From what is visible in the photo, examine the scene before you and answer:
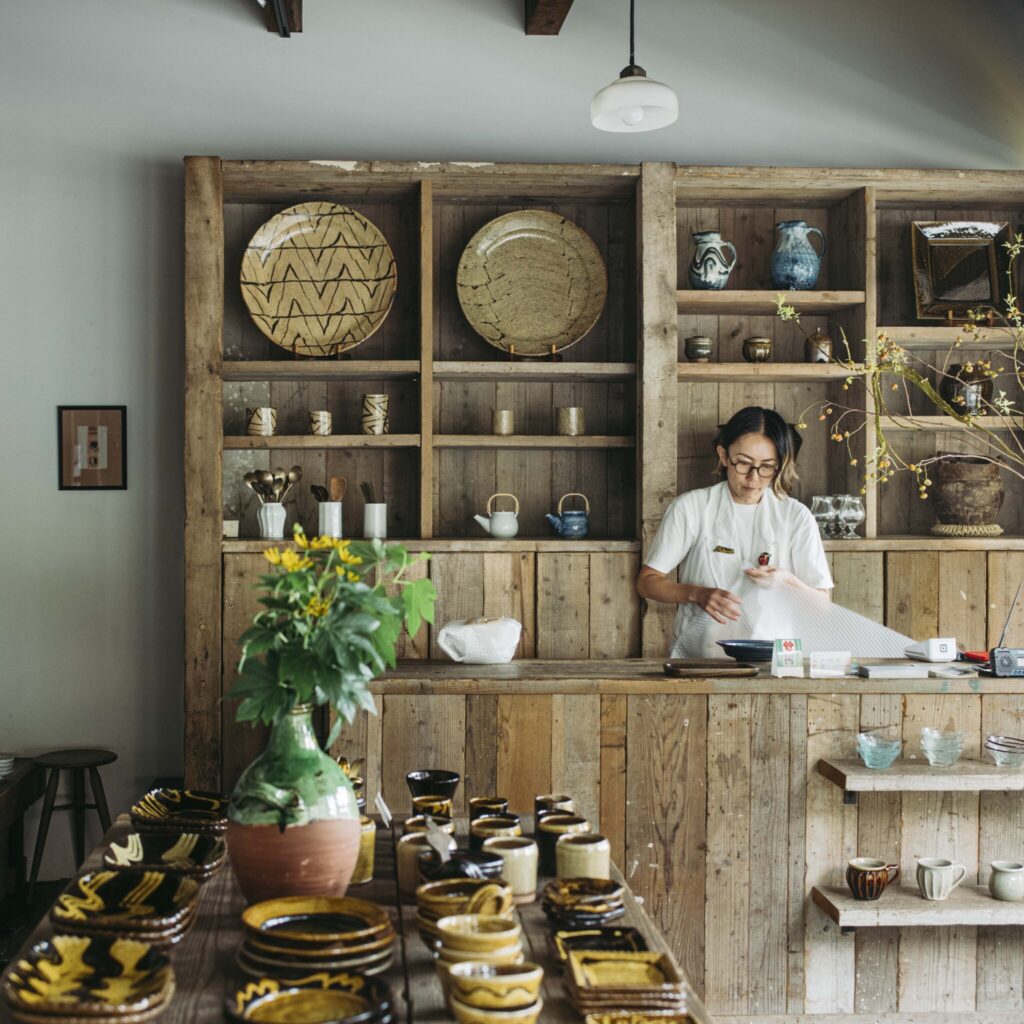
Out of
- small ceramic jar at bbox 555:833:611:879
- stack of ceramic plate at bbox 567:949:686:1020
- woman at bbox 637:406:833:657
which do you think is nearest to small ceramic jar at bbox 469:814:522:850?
small ceramic jar at bbox 555:833:611:879

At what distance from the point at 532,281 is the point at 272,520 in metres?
1.33

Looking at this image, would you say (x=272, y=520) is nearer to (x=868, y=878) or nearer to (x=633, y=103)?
(x=633, y=103)

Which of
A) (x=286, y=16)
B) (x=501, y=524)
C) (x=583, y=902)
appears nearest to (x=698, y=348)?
(x=501, y=524)

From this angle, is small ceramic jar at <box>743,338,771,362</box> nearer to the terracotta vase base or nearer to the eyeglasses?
the eyeglasses

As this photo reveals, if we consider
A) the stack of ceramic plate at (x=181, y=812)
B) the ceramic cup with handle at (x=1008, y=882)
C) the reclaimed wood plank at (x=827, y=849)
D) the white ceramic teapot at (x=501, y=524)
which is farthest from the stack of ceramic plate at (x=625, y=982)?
the white ceramic teapot at (x=501, y=524)

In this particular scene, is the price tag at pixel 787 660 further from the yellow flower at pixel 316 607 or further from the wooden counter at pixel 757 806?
the yellow flower at pixel 316 607

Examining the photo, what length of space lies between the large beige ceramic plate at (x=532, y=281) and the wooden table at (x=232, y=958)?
2.65 meters

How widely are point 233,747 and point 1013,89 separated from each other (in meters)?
3.97

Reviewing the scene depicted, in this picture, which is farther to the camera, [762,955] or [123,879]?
[762,955]

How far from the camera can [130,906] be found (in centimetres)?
165

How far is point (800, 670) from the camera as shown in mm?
2992

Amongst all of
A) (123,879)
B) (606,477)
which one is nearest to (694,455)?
(606,477)

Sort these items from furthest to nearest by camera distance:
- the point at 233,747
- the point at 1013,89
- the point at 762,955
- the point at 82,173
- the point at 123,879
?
the point at 1013,89
the point at 82,173
the point at 233,747
the point at 762,955
the point at 123,879

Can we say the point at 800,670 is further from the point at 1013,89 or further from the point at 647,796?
the point at 1013,89
